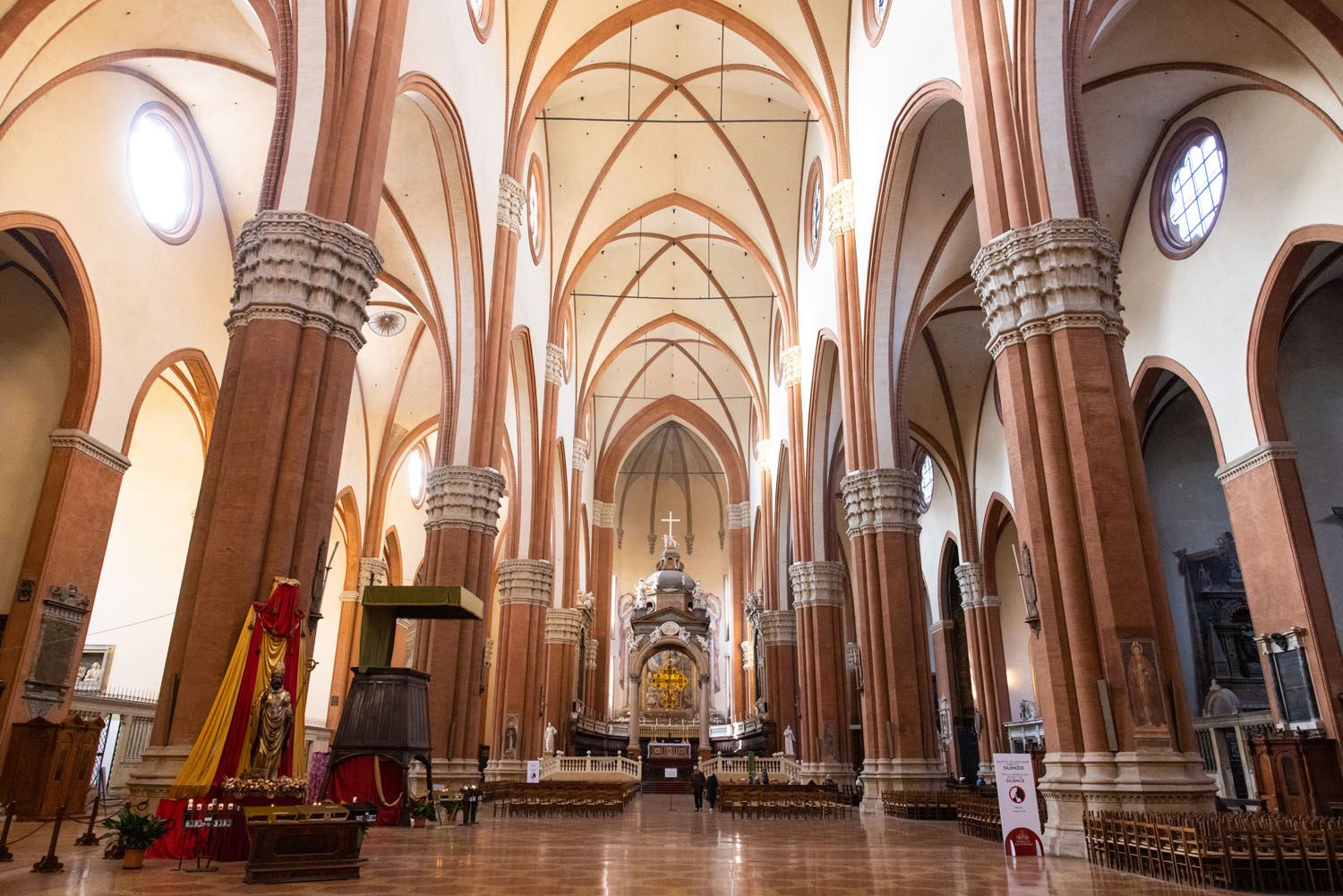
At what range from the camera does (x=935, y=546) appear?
99.2 ft

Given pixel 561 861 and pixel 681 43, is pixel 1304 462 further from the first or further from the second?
pixel 681 43

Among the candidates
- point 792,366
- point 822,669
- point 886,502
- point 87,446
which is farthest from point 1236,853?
point 792,366

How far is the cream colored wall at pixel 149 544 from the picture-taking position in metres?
21.5

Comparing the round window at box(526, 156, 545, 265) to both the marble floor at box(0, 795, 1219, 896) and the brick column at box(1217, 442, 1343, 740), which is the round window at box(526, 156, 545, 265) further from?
the brick column at box(1217, 442, 1343, 740)

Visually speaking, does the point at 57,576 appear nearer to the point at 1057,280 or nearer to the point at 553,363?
the point at 553,363

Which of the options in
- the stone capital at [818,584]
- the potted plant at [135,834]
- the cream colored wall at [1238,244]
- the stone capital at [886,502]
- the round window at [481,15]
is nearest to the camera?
the potted plant at [135,834]

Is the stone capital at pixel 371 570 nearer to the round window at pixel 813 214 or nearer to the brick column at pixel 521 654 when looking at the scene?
the brick column at pixel 521 654

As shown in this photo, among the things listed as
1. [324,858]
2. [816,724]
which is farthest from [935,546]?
[324,858]

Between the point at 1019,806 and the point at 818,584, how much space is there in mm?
15077

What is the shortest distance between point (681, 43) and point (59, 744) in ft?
67.0

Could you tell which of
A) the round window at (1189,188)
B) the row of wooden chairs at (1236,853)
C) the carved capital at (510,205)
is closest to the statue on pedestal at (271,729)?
the row of wooden chairs at (1236,853)

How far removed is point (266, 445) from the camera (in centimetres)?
912

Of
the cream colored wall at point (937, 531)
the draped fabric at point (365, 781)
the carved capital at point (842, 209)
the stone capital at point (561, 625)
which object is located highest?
the carved capital at point (842, 209)

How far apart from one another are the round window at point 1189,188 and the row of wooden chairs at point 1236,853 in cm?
1234
